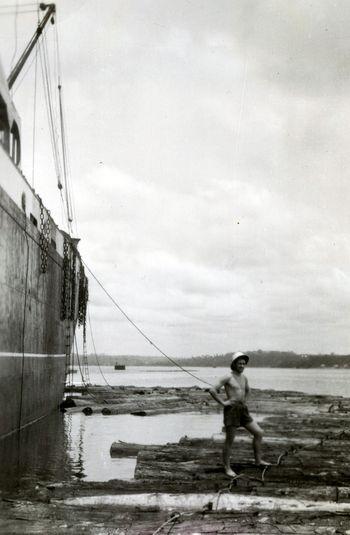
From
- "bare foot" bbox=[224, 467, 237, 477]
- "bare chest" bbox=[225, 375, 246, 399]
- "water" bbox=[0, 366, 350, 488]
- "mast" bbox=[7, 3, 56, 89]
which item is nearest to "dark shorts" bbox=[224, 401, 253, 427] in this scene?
"bare chest" bbox=[225, 375, 246, 399]

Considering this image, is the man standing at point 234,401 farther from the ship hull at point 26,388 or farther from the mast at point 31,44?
the mast at point 31,44

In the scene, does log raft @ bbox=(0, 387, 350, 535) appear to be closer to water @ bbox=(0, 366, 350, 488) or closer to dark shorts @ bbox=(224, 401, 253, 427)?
dark shorts @ bbox=(224, 401, 253, 427)

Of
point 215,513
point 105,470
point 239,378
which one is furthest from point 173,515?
point 105,470

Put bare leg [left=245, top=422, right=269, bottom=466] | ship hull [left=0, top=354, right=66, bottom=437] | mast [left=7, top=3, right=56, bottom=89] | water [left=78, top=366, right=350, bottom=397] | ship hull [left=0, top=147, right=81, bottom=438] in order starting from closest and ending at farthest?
bare leg [left=245, top=422, right=269, bottom=466] < ship hull [left=0, top=147, right=81, bottom=438] < ship hull [left=0, top=354, right=66, bottom=437] < mast [left=7, top=3, right=56, bottom=89] < water [left=78, top=366, right=350, bottom=397]

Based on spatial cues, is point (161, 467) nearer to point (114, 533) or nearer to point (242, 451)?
point (242, 451)

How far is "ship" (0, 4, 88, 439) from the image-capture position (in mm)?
12664

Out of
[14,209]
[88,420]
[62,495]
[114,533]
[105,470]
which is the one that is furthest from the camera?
[88,420]

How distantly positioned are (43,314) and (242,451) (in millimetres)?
9769

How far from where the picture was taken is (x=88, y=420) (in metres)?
21.5

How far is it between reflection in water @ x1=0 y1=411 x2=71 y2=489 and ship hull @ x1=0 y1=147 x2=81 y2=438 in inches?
13.9

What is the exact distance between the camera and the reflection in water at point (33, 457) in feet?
34.7

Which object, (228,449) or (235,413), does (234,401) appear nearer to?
(235,413)

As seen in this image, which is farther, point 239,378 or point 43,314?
point 43,314

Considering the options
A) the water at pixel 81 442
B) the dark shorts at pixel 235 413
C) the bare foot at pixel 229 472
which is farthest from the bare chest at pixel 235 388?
the water at pixel 81 442
